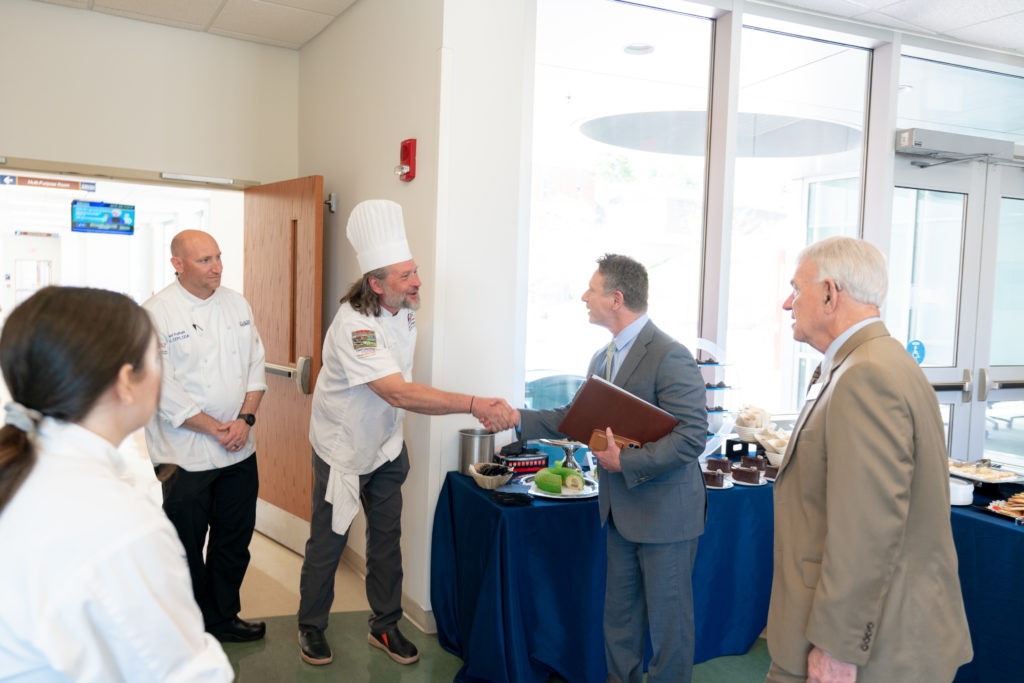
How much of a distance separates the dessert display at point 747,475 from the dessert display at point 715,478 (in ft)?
0.32

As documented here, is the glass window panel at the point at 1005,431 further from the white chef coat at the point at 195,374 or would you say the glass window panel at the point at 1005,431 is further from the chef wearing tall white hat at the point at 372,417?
the white chef coat at the point at 195,374

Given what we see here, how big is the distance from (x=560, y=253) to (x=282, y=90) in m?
2.12

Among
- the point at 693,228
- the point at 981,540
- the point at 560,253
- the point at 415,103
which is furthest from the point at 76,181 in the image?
the point at 981,540

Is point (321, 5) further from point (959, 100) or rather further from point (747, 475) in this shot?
point (959, 100)

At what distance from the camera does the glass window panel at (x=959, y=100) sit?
4195mm

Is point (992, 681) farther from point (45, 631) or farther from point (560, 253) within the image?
point (45, 631)

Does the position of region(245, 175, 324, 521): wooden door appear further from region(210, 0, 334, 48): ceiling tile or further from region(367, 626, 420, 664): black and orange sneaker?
region(367, 626, 420, 664): black and orange sneaker

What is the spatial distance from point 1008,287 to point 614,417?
3651 mm

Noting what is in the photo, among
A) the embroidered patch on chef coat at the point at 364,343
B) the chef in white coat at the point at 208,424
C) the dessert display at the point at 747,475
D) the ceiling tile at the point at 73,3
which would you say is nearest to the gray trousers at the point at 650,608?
the dessert display at the point at 747,475

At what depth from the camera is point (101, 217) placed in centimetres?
495

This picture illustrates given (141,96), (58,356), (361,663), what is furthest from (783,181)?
(58,356)

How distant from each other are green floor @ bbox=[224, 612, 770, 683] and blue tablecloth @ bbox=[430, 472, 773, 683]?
7 centimetres

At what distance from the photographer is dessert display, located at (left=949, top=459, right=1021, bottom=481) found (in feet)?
8.64

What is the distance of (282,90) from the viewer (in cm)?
430
